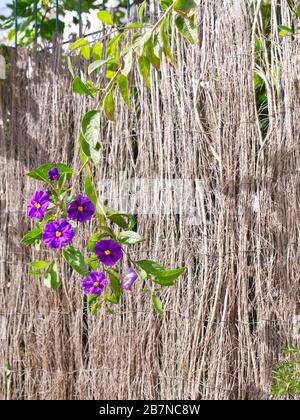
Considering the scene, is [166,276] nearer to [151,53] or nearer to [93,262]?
[93,262]

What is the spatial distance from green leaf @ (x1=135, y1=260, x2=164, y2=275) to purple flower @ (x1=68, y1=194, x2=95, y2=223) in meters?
0.21

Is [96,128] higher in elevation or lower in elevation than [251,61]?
lower

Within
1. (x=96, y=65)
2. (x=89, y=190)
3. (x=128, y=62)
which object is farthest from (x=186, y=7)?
(x=89, y=190)

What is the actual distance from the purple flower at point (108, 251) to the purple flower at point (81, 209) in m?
0.10

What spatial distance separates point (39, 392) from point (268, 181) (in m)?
1.27

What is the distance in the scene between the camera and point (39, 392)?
2.58 m

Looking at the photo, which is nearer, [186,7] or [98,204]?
[186,7]

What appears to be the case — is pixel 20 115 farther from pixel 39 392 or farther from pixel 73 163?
pixel 39 392

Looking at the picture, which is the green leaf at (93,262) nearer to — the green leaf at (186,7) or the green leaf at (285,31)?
the green leaf at (186,7)

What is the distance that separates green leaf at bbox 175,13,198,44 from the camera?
5.57ft

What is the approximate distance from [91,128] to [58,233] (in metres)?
0.30

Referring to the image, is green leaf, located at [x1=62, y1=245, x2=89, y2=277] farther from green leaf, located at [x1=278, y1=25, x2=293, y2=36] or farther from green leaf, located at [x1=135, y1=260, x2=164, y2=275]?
green leaf, located at [x1=278, y1=25, x2=293, y2=36]

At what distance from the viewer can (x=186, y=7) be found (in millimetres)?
1609

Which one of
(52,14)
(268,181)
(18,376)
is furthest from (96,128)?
(52,14)
